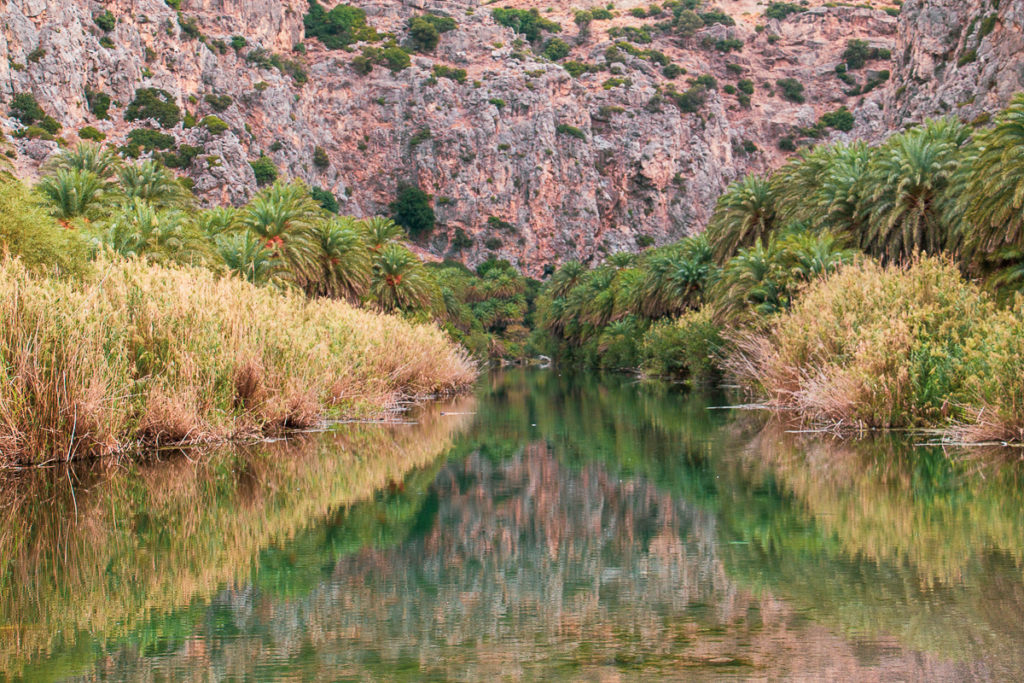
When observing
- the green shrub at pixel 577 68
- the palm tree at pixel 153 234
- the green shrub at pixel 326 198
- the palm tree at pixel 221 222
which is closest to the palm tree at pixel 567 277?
the green shrub at pixel 326 198

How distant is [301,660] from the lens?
16.7 feet

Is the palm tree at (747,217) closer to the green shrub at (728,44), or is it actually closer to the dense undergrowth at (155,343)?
the dense undergrowth at (155,343)

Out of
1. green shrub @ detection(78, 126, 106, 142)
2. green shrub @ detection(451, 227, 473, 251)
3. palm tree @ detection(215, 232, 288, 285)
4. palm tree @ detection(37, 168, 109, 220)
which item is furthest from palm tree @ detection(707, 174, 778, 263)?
green shrub @ detection(451, 227, 473, 251)

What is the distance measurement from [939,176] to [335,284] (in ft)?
72.8

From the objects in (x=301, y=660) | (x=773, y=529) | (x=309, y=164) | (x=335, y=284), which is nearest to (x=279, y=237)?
(x=335, y=284)

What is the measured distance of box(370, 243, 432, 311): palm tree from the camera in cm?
4688

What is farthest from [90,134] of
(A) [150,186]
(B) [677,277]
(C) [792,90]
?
(C) [792,90]

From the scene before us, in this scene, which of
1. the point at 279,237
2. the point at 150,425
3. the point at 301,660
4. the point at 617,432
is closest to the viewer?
the point at 301,660

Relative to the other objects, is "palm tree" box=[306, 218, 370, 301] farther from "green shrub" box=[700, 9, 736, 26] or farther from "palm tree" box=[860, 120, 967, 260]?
"green shrub" box=[700, 9, 736, 26]

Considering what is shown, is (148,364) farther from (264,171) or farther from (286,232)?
(264,171)

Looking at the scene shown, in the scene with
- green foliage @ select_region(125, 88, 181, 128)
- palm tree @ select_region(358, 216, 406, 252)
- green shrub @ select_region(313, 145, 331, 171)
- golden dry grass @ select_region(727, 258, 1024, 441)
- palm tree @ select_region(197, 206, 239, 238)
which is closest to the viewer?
golden dry grass @ select_region(727, 258, 1024, 441)

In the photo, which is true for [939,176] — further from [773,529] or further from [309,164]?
[309,164]

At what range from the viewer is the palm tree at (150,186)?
39.3 meters

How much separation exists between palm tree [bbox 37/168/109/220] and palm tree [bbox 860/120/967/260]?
2577 centimetres
